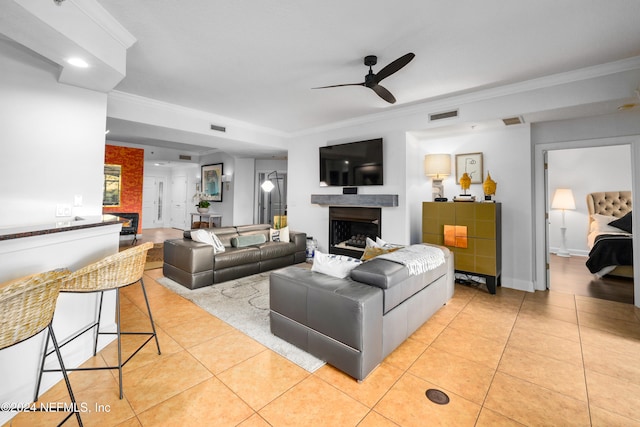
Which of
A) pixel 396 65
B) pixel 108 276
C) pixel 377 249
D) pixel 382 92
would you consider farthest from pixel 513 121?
pixel 108 276

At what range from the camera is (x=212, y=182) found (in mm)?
Answer: 8820

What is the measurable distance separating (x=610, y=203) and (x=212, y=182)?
10.1m

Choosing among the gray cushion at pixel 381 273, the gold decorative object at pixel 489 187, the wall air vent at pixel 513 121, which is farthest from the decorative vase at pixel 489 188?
the gray cushion at pixel 381 273

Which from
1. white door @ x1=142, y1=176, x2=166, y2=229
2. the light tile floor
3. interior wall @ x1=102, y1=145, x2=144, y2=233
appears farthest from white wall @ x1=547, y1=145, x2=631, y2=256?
white door @ x1=142, y1=176, x2=166, y2=229

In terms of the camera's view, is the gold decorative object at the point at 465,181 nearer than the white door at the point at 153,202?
Yes

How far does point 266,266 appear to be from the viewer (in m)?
4.67

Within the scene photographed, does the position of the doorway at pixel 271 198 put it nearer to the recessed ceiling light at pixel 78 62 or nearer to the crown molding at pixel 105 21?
the crown molding at pixel 105 21

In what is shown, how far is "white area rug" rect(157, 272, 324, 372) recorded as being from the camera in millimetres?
2238

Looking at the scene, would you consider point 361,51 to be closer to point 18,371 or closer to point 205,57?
point 205,57

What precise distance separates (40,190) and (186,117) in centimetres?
264

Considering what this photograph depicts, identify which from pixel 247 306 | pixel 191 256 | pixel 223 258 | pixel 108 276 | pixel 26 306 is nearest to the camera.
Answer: pixel 26 306

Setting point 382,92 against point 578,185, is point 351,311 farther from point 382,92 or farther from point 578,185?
point 578,185

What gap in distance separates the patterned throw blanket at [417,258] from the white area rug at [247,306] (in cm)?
104

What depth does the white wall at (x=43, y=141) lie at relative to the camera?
2262 millimetres
